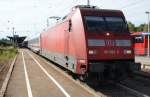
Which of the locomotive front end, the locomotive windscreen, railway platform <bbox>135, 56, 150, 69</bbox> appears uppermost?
the locomotive windscreen

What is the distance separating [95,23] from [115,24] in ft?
2.80

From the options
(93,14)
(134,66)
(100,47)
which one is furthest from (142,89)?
(93,14)

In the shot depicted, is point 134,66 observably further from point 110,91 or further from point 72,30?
point 72,30

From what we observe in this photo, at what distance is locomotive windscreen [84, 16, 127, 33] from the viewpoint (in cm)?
1534

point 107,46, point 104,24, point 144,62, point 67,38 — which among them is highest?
point 104,24

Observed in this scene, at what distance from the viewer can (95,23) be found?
15477 mm

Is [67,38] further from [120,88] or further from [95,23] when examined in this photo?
[120,88]

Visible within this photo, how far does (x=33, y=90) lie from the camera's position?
1538 centimetres

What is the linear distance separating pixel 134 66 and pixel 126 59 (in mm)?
410

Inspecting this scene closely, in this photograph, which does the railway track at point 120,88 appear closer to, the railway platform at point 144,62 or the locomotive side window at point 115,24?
the locomotive side window at point 115,24

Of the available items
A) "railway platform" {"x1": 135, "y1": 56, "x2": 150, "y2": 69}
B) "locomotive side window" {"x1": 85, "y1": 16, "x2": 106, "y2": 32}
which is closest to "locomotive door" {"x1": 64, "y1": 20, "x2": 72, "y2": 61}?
"locomotive side window" {"x1": 85, "y1": 16, "x2": 106, "y2": 32}

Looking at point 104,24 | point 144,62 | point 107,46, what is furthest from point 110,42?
point 144,62

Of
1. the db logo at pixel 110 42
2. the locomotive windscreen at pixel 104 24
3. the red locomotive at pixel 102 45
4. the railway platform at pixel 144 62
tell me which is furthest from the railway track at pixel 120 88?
the railway platform at pixel 144 62

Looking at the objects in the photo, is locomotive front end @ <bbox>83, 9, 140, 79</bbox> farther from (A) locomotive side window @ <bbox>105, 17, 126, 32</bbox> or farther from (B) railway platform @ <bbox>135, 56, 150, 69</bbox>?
(B) railway platform @ <bbox>135, 56, 150, 69</bbox>
